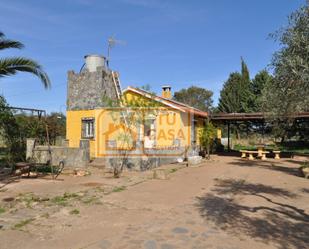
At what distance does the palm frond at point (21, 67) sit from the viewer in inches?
412

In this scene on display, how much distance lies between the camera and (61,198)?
8.73 metres

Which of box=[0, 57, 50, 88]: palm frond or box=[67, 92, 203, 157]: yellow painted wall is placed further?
box=[67, 92, 203, 157]: yellow painted wall

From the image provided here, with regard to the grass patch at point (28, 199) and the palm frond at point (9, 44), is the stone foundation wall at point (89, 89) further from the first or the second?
the grass patch at point (28, 199)

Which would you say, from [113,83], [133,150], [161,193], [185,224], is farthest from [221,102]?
[185,224]

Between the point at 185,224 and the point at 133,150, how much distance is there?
29.0ft

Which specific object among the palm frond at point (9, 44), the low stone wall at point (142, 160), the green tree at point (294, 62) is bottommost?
the low stone wall at point (142, 160)

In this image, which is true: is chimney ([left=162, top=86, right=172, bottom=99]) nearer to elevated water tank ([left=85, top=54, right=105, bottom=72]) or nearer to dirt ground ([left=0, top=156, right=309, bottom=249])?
elevated water tank ([left=85, top=54, right=105, bottom=72])

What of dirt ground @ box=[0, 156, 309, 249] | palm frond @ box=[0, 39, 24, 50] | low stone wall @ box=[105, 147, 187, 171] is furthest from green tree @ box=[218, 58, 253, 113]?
palm frond @ box=[0, 39, 24, 50]

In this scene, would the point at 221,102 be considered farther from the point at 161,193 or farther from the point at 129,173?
the point at 161,193

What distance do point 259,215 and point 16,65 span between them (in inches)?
338

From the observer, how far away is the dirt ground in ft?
18.0

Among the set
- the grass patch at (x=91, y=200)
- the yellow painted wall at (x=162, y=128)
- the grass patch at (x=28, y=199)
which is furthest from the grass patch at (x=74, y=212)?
the yellow painted wall at (x=162, y=128)

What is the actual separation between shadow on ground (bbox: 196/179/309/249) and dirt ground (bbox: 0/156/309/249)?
0.6 inches

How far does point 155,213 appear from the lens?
23.9ft
